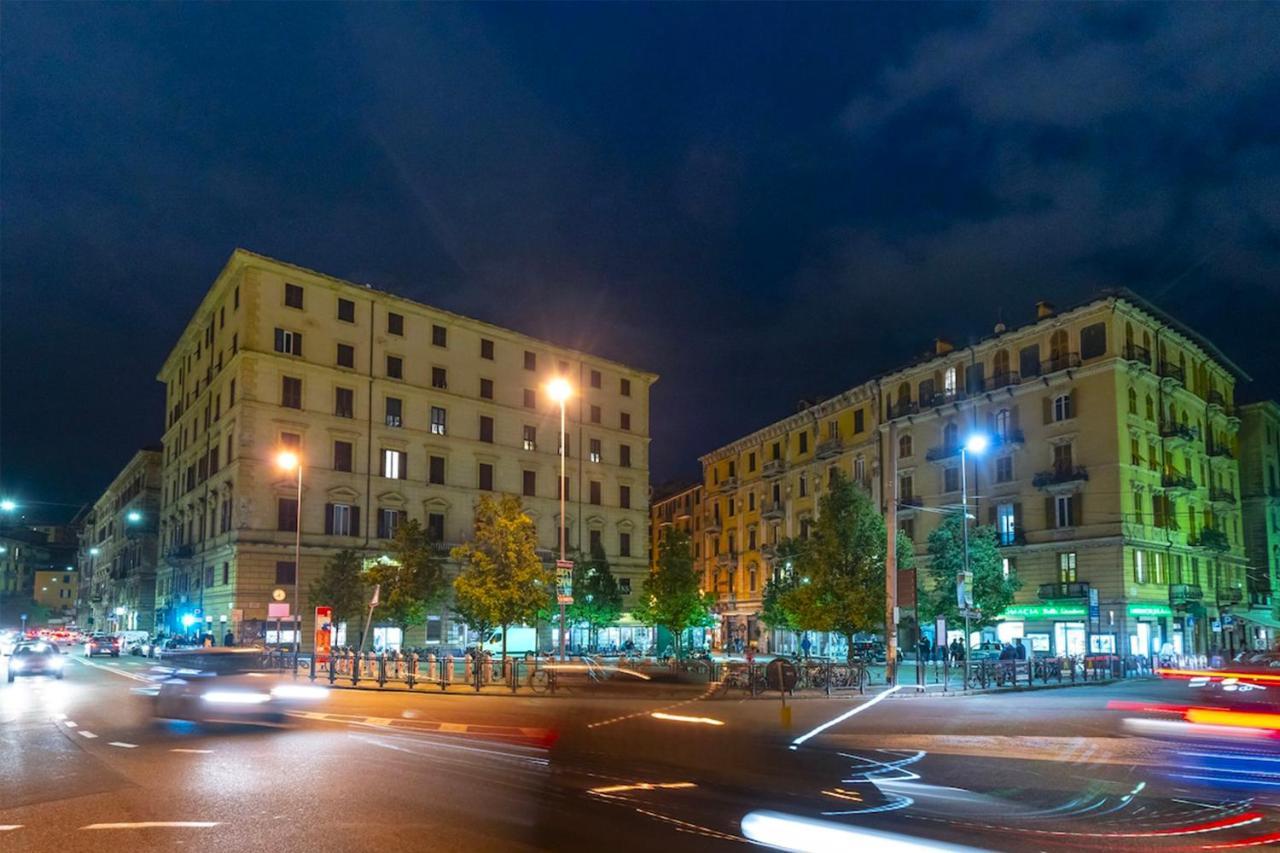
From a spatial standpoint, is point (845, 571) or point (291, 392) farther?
point (291, 392)

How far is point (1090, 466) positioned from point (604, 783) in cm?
4417

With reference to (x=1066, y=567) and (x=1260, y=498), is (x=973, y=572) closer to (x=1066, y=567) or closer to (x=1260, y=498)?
(x=1066, y=567)

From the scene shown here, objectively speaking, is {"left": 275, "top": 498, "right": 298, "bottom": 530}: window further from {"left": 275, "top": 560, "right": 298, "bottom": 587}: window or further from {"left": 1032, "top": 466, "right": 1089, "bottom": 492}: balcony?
{"left": 1032, "top": 466, "right": 1089, "bottom": 492}: balcony

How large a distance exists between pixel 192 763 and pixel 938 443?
5146 cm

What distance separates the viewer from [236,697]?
61.1ft

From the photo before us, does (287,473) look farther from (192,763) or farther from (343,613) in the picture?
(192,763)

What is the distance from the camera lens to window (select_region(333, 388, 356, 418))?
5976 cm

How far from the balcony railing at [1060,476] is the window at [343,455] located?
1540 inches

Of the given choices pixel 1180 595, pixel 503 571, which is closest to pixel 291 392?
pixel 503 571

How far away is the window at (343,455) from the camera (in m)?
59.4

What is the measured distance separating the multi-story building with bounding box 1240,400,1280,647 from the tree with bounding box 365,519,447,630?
51.4 metres

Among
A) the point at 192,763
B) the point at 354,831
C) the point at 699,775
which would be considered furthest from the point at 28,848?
the point at 699,775

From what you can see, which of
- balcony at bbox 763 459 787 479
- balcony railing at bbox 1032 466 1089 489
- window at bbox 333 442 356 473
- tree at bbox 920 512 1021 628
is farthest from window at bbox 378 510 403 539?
balcony railing at bbox 1032 466 1089 489

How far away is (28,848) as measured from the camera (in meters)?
8.88
